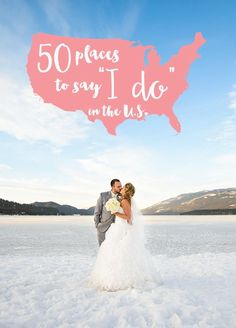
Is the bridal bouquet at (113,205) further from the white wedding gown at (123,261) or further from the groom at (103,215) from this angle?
the groom at (103,215)

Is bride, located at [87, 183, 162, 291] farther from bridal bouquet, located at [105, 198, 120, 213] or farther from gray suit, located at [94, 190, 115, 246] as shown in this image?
gray suit, located at [94, 190, 115, 246]

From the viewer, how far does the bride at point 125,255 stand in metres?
7.95

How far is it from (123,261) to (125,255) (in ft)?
0.46

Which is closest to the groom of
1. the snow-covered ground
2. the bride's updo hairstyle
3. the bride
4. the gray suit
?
the gray suit

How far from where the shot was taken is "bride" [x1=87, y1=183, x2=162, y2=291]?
7953 millimetres

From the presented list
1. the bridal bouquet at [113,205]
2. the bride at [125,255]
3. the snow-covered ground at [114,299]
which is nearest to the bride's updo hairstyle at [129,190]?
the bride at [125,255]

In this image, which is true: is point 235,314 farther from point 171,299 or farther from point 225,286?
point 225,286

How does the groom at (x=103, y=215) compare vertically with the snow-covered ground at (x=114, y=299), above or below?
above

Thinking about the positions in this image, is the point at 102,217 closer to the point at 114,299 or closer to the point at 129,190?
the point at 129,190

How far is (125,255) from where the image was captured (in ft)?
26.6

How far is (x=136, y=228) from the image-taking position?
27.6 feet

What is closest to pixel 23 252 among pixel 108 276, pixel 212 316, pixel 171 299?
pixel 108 276

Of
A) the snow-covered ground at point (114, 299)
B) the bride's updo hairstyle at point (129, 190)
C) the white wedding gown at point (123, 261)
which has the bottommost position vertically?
the snow-covered ground at point (114, 299)

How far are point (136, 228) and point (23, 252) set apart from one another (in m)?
8.62
